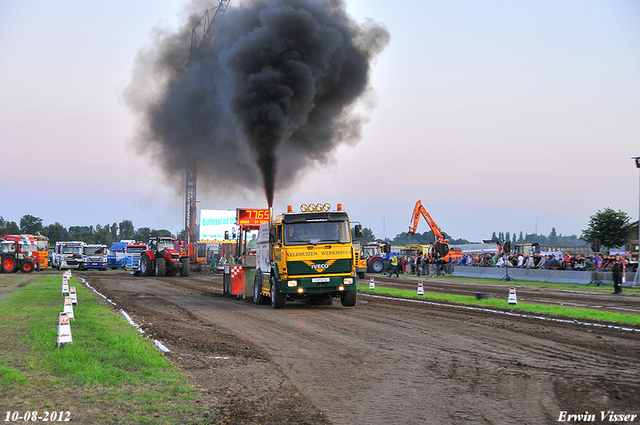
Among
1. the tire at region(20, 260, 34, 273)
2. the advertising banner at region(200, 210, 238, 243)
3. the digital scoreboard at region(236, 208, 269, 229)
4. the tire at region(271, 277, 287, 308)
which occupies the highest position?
the advertising banner at region(200, 210, 238, 243)

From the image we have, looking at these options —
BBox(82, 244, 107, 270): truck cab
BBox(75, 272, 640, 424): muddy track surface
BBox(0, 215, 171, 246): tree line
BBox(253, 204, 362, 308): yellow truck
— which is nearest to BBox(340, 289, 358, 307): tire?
BBox(253, 204, 362, 308): yellow truck

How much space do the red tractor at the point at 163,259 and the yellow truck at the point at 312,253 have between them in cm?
2407

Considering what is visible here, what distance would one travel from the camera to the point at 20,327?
1288cm

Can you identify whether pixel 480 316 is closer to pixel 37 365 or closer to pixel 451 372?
pixel 451 372

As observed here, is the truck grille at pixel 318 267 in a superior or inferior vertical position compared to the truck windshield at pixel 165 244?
inferior

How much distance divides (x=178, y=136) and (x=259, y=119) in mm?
10143

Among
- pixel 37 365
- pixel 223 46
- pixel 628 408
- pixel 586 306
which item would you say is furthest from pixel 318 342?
pixel 223 46

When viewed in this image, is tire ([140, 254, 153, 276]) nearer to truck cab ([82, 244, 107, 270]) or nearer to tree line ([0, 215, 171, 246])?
truck cab ([82, 244, 107, 270])

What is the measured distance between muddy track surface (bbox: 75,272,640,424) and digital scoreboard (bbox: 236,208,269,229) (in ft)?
20.5

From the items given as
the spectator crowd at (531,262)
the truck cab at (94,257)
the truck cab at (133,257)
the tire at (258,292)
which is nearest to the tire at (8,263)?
the truck cab at (133,257)

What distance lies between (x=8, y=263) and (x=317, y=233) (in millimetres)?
34570

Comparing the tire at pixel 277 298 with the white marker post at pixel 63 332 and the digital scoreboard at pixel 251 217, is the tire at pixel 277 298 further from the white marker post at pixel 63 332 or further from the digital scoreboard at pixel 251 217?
the white marker post at pixel 63 332

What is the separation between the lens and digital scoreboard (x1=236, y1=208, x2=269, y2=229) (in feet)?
70.6

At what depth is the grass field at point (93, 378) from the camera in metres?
6.21
